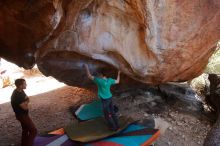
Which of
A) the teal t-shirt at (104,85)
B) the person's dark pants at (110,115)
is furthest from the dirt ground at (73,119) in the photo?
the teal t-shirt at (104,85)

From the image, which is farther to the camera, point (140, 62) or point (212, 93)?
point (212, 93)

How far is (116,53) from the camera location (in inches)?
283

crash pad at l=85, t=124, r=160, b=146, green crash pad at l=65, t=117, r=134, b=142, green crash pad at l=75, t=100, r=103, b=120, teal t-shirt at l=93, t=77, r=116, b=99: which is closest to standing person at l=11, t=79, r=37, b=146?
green crash pad at l=65, t=117, r=134, b=142

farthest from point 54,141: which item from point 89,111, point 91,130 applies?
point 89,111

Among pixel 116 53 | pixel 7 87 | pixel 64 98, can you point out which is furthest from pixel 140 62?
pixel 7 87

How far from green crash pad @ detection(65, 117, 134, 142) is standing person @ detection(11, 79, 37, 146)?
33.7 inches

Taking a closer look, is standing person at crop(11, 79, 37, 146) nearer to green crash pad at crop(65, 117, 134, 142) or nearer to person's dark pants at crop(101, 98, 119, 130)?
green crash pad at crop(65, 117, 134, 142)

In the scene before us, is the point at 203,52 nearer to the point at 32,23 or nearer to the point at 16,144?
the point at 32,23

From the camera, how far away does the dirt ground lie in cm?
753

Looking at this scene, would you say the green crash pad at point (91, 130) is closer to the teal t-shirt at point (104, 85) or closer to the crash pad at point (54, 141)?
the crash pad at point (54, 141)

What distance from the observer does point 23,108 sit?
5879mm

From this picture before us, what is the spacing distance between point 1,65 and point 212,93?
734cm

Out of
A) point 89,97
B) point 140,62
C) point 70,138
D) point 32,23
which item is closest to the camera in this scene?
point 32,23

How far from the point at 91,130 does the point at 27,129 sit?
1.42 meters
